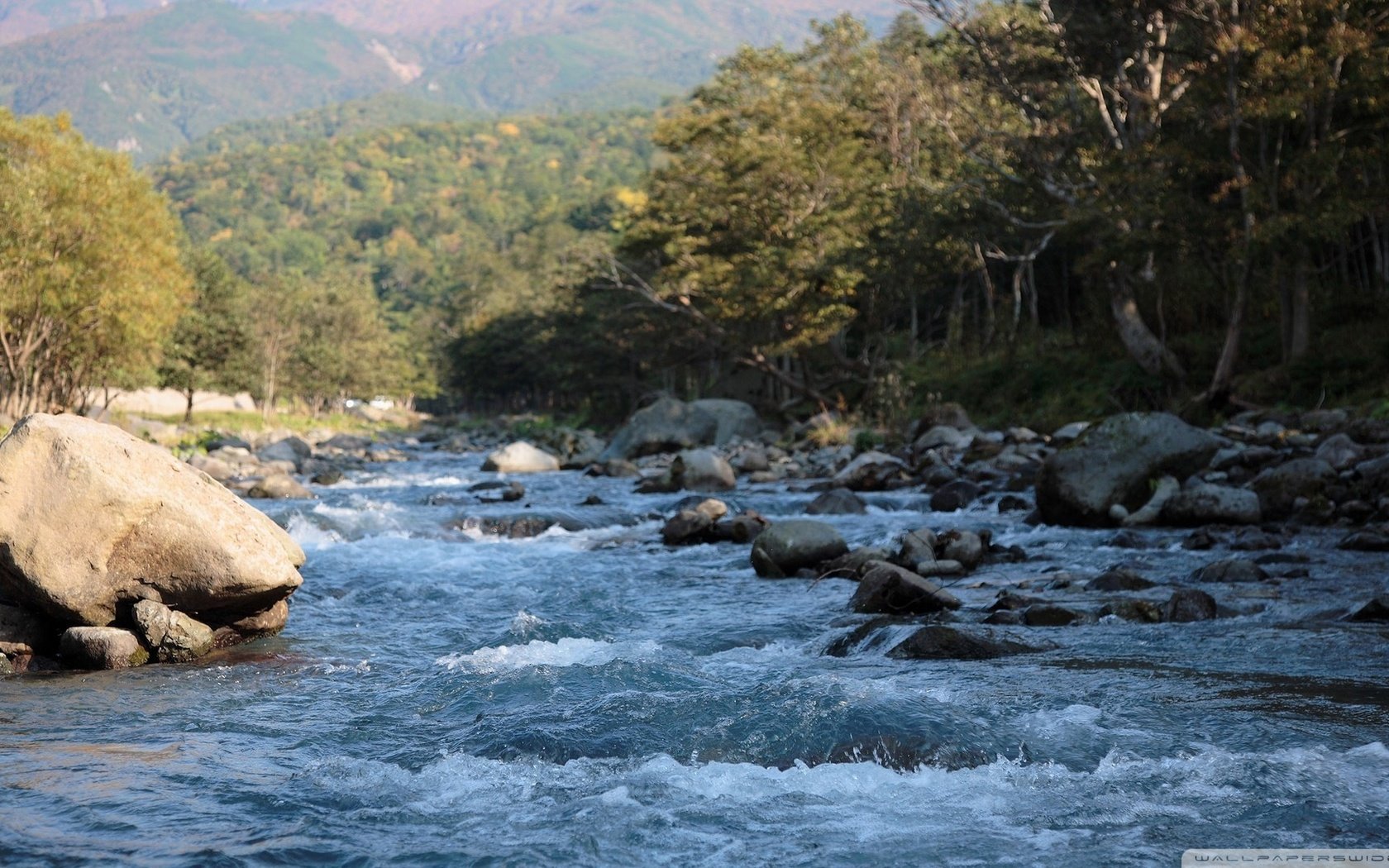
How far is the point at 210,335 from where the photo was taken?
5316cm

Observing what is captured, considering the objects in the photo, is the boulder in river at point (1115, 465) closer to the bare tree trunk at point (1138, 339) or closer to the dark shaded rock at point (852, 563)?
the dark shaded rock at point (852, 563)

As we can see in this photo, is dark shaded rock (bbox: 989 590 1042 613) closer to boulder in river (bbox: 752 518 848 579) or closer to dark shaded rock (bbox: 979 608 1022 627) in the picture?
dark shaded rock (bbox: 979 608 1022 627)

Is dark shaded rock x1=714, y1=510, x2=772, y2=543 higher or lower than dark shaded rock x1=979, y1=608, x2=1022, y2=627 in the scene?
lower

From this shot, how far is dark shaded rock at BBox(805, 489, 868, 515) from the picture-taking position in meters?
18.0

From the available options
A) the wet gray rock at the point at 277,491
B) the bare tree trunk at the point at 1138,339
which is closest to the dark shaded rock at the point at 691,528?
the wet gray rock at the point at 277,491

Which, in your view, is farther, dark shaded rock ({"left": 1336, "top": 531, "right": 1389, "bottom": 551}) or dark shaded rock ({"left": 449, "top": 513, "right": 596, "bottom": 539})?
dark shaded rock ({"left": 449, "top": 513, "right": 596, "bottom": 539})

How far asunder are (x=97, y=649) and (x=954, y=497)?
41.6 ft

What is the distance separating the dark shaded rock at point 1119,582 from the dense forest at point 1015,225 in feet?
36.7

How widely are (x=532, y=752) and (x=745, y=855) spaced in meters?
1.86

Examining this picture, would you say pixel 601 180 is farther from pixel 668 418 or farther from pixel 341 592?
pixel 341 592

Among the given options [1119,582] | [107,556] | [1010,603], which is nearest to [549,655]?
[107,556]

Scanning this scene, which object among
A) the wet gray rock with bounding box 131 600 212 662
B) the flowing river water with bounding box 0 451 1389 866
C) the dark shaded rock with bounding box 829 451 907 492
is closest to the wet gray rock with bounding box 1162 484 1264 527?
the flowing river water with bounding box 0 451 1389 866

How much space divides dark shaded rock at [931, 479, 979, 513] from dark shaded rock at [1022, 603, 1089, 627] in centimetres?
798

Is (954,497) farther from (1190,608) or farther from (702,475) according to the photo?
(1190,608)
